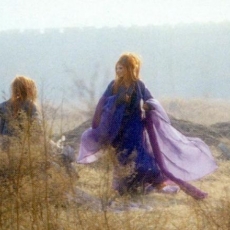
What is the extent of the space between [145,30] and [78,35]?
9.92 m

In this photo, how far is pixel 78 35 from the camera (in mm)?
113562

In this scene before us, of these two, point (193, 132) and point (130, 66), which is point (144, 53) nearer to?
point (193, 132)

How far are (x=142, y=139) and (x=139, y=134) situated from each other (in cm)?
7

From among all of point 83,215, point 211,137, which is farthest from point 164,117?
point 211,137

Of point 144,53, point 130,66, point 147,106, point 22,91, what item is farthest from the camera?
point 144,53

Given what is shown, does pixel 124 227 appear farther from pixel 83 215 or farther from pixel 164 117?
pixel 164 117

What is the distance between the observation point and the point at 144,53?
99375 mm

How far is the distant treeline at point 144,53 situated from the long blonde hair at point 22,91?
2815 inches

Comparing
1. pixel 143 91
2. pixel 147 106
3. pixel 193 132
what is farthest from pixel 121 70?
pixel 193 132

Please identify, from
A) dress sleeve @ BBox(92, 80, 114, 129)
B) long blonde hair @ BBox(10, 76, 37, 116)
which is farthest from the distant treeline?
long blonde hair @ BBox(10, 76, 37, 116)

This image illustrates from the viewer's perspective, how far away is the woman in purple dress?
7887 mm

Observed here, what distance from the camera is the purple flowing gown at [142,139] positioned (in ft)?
26.0

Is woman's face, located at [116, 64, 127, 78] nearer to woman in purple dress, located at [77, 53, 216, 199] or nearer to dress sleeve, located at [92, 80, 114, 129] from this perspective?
woman in purple dress, located at [77, 53, 216, 199]

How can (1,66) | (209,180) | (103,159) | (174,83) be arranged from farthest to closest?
1. (1,66)
2. (174,83)
3. (209,180)
4. (103,159)
